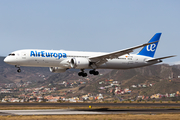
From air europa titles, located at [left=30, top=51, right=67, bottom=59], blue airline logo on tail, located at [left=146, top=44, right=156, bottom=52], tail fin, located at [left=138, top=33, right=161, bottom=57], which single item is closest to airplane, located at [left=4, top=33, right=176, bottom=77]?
air europa titles, located at [left=30, top=51, right=67, bottom=59]

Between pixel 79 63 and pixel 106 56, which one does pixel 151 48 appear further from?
pixel 79 63

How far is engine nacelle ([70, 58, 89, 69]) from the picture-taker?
175 ft

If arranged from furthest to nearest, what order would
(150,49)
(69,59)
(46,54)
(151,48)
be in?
(151,48) → (150,49) → (69,59) → (46,54)

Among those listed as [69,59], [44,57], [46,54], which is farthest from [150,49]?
[44,57]

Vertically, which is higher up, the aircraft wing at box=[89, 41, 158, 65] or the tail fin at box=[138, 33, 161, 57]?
the tail fin at box=[138, 33, 161, 57]

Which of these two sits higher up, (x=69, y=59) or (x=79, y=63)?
(x=69, y=59)

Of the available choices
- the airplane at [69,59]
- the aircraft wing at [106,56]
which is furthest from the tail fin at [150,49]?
the aircraft wing at [106,56]

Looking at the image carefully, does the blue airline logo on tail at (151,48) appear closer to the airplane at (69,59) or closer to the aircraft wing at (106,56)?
the airplane at (69,59)

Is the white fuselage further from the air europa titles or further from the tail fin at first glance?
the tail fin

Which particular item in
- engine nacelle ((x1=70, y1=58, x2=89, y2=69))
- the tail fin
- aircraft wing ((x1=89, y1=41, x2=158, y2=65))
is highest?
the tail fin

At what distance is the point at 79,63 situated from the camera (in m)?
53.5

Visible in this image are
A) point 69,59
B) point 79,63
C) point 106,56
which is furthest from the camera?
point 106,56

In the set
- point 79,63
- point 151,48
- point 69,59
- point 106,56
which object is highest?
point 151,48

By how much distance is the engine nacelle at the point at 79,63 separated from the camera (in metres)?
53.2
